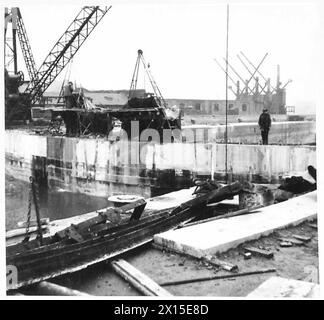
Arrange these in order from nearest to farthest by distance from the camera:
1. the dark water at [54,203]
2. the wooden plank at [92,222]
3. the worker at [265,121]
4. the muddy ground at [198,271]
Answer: the muddy ground at [198,271], the wooden plank at [92,222], the worker at [265,121], the dark water at [54,203]

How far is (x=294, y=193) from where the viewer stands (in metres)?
9.22

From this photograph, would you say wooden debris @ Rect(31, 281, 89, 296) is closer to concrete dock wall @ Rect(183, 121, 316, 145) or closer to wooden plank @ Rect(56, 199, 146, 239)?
wooden plank @ Rect(56, 199, 146, 239)

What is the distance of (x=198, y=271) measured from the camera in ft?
17.3

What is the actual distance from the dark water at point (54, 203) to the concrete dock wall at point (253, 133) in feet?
19.9

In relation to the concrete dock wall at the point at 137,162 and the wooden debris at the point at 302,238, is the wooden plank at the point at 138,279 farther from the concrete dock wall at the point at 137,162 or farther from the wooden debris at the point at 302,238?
the concrete dock wall at the point at 137,162

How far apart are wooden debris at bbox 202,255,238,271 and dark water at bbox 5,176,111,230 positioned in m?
10.2

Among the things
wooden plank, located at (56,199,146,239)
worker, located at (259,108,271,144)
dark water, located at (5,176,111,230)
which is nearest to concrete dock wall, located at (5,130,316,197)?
dark water, located at (5,176,111,230)

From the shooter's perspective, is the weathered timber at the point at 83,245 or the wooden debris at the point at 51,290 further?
the weathered timber at the point at 83,245

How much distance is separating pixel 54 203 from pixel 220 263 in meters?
12.5

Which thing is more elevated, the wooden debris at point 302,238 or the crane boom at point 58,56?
the crane boom at point 58,56

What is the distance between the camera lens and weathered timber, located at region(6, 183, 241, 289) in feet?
16.9

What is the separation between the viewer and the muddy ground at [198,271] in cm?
501

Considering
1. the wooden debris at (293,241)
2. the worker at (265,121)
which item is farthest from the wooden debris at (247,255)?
the worker at (265,121)
